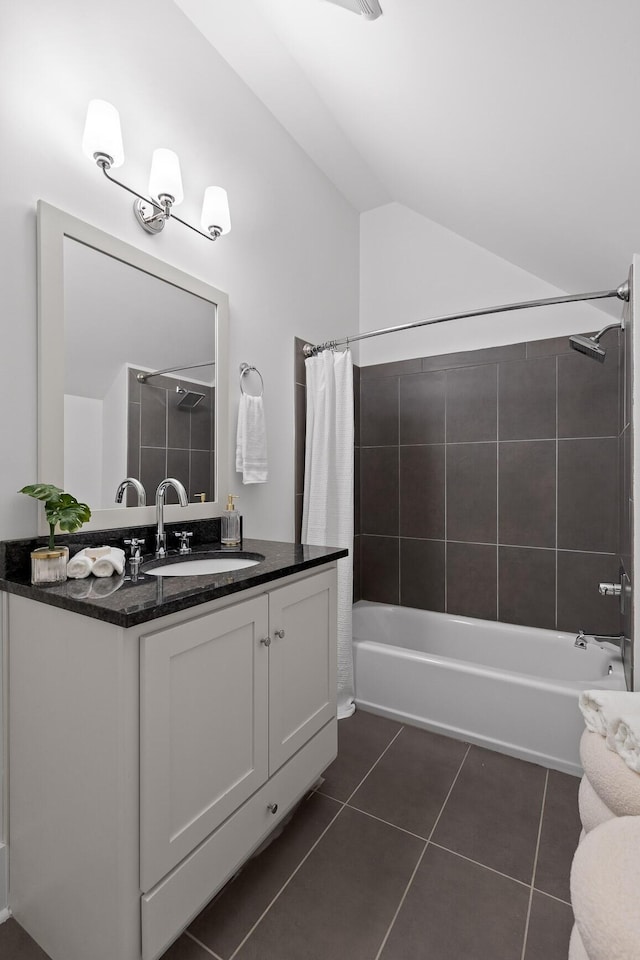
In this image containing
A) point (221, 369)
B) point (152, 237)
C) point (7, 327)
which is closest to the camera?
point (7, 327)

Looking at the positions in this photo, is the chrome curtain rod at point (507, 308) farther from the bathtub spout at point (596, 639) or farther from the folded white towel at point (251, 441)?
the bathtub spout at point (596, 639)

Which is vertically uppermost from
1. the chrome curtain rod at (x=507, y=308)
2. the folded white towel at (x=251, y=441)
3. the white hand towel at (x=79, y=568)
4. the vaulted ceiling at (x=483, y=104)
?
the vaulted ceiling at (x=483, y=104)

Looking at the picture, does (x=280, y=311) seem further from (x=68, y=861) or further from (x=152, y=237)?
(x=68, y=861)

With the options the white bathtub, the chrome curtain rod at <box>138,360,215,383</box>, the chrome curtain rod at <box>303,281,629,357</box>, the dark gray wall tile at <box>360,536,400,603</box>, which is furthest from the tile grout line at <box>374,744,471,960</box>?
the chrome curtain rod at <box>303,281,629,357</box>

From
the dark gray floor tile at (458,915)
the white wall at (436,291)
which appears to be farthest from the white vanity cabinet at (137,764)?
the white wall at (436,291)

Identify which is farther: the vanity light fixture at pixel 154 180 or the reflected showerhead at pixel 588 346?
the reflected showerhead at pixel 588 346

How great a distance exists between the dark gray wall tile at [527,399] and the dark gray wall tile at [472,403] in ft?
0.13

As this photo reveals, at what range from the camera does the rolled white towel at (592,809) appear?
937 mm

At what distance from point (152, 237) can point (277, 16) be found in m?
0.98

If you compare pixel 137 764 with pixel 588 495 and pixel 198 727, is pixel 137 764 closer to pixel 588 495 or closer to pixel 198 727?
pixel 198 727

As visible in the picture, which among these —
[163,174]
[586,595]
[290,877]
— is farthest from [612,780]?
[163,174]

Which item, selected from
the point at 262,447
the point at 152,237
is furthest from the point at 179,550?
the point at 152,237

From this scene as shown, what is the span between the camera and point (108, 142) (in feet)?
4.43

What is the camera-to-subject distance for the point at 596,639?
2.27 metres
